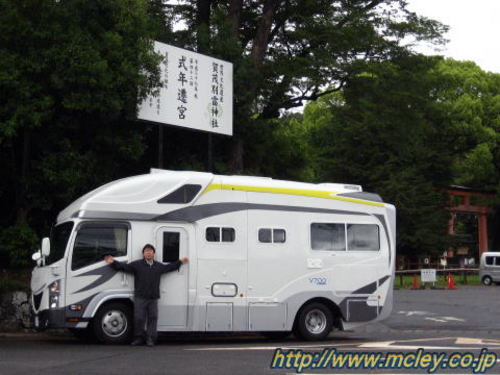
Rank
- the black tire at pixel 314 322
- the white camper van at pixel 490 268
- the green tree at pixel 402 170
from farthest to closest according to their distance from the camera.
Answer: the green tree at pixel 402 170, the white camper van at pixel 490 268, the black tire at pixel 314 322

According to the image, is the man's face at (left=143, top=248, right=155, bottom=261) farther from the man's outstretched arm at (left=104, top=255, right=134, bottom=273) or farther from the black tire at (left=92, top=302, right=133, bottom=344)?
the black tire at (left=92, top=302, right=133, bottom=344)

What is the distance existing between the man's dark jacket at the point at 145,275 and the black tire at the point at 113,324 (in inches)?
24.7

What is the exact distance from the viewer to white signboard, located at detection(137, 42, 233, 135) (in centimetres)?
2253

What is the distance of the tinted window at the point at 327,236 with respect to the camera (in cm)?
1792

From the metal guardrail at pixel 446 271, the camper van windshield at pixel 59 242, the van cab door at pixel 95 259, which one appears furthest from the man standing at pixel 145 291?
the metal guardrail at pixel 446 271

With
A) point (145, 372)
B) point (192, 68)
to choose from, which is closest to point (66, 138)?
point (192, 68)

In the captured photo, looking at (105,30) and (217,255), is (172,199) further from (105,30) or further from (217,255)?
(105,30)

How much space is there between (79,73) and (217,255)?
5.49 meters

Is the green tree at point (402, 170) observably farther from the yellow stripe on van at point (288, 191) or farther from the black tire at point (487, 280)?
the yellow stripe on van at point (288, 191)

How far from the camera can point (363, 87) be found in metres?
27.6

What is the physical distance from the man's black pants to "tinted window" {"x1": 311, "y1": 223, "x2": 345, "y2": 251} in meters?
3.78

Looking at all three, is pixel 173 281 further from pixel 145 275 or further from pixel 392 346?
pixel 392 346

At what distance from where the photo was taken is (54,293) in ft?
52.4

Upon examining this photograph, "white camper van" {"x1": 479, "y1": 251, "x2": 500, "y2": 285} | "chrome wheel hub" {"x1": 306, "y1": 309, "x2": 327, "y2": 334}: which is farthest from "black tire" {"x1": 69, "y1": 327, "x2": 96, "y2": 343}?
"white camper van" {"x1": 479, "y1": 251, "x2": 500, "y2": 285}
